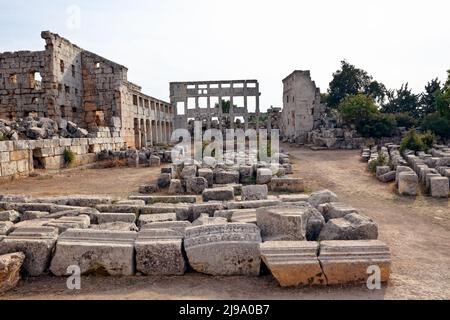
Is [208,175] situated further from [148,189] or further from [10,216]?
[10,216]

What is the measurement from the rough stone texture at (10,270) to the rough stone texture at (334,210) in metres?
4.43

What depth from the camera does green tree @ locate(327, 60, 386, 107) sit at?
37.8 metres

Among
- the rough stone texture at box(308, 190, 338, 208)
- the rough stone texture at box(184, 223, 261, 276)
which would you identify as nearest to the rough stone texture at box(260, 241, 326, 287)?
the rough stone texture at box(184, 223, 261, 276)

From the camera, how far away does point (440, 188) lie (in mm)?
8789

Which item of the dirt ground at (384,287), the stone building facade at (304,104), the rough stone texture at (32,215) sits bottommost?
the dirt ground at (384,287)

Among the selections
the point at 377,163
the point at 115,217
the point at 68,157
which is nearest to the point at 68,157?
the point at 68,157

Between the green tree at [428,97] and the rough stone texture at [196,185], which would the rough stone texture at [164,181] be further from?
the green tree at [428,97]

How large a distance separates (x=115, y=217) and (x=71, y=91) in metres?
17.7

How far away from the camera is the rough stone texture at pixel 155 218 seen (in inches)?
230

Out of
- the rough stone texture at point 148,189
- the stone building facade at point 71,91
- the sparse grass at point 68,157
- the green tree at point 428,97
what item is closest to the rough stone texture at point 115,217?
the rough stone texture at point 148,189

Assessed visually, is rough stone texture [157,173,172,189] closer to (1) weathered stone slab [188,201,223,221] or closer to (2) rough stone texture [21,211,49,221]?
(1) weathered stone slab [188,201,223,221]

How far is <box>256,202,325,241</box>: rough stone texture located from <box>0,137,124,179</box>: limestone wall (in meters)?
10.3

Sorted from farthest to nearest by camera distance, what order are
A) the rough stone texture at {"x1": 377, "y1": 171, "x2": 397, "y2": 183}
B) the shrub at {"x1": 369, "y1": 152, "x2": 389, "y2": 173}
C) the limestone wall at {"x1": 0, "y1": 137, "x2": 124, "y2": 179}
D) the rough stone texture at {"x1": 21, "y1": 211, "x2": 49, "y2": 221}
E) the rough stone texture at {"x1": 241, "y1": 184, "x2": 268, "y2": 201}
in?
the shrub at {"x1": 369, "y1": 152, "x2": 389, "y2": 173}, the limestone wall at {"x1": 0, "y1": 137, "x2": 124, "y2": 179}, the rough stone texture at {"x1": 377, "y1": 171, "x2": 397, "y2": 183}, the rough stone texture at {"x1": 241, "y1": 184, "x2": 268, "y2": 201}, the rough stone texture at {"x1": 21, "y1": 211, "x2": 49, "y2": 221}
